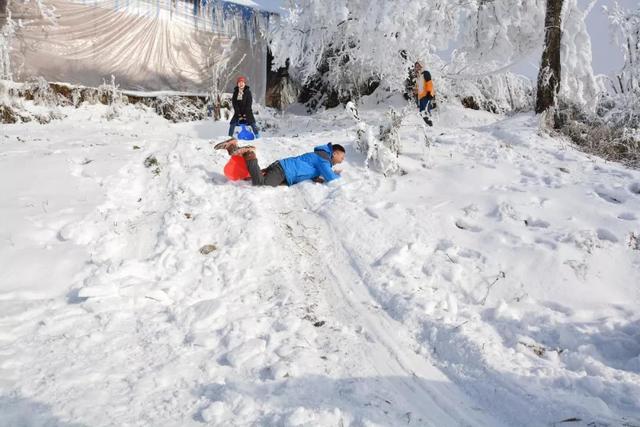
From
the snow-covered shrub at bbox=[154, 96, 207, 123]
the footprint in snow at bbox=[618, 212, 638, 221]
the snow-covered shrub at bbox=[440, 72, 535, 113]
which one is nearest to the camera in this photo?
the footprint in snow at bbox=[618, 212, 638, 221]

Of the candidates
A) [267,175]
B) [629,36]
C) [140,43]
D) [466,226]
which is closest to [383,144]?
[267,175]

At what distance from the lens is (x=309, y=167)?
5.30 metres

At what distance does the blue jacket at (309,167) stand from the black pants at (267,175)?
7 cm

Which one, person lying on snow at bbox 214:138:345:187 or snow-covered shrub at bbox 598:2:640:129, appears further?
snow-covered shrub at bbox 598:2:640:129

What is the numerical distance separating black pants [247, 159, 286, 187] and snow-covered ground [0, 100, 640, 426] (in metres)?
0.13

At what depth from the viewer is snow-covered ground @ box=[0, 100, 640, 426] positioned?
2.12 meters

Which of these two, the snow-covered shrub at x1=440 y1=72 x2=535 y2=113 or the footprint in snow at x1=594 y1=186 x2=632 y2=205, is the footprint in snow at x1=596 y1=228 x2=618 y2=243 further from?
the snow-covered shrub at x1=440 y1=72 x2=535 y2=113

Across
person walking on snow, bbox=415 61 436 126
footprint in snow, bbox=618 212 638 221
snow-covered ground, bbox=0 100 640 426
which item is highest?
person walking on snow, bbox=415 61 436 126

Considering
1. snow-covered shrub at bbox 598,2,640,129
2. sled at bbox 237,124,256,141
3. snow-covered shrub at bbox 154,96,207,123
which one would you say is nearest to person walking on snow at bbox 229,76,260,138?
sled at bbox 237,124,256,141

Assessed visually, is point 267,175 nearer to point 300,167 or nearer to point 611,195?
point 300,167

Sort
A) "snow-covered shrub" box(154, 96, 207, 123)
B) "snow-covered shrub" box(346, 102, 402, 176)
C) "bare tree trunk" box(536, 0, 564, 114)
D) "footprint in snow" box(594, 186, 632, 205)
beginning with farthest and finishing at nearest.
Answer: "snow-covered shrub" box(154, 96, 207, 123) → "bare tree trunk" box(536, 0, 564, 114) → "snow-covered shrub" box(346, 102, 402, 176) → "footprint in snow" box(594, 186, 632, 205)

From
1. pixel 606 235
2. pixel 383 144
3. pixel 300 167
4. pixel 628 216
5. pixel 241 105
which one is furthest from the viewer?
pixel 241 105

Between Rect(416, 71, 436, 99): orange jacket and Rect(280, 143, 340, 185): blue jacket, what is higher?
Rect(416, 71, 436, 99): orange jacket

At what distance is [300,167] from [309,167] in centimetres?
12
